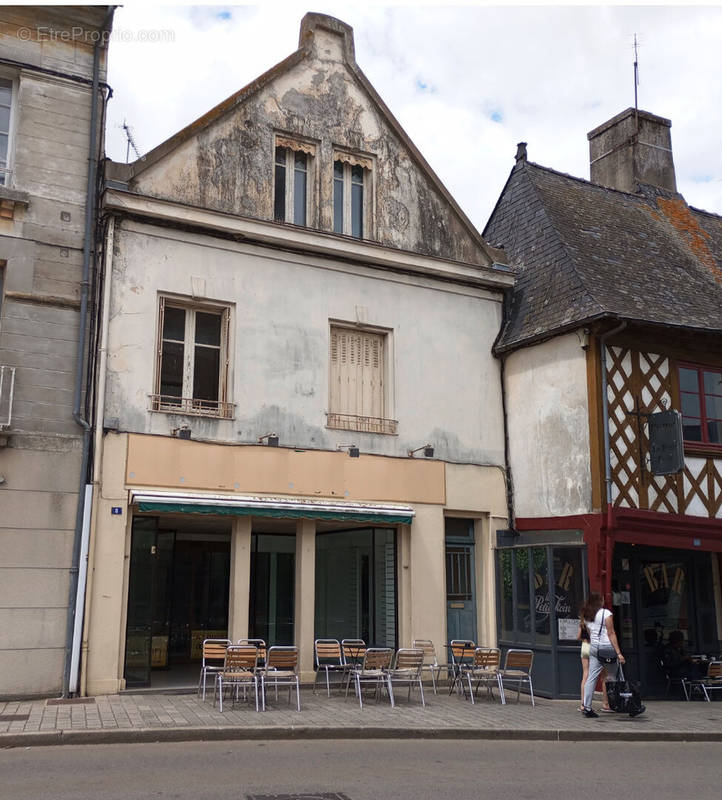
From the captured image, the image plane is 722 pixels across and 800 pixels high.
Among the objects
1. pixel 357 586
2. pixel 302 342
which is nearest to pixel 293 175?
pixel 302 342

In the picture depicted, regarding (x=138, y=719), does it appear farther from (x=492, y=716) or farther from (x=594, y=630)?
(x=594, y=630)

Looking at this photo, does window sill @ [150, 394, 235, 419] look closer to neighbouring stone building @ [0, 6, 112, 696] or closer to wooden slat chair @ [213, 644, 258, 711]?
neighbouring stone building @ [0, 6, 112, 696]

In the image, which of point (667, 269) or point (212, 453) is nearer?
point (212, 453)

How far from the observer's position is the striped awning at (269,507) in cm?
1149

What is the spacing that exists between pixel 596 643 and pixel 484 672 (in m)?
1.56

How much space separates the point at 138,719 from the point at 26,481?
347 centimetres

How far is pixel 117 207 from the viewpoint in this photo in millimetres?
11977

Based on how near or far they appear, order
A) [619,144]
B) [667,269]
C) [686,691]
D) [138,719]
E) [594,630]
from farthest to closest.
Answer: [619,144] → [667,269] → [686,691] → [594,630] → [138,719]

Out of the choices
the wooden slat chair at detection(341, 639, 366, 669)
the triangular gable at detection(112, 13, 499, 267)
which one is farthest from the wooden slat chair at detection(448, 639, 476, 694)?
the triangular gable at detection(112, 13, 499, 267)

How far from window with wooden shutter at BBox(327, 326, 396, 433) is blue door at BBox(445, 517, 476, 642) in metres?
2.02

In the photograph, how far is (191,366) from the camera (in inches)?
496

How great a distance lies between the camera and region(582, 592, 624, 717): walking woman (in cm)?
1095

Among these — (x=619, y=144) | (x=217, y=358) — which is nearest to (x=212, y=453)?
(x=217, y=358)

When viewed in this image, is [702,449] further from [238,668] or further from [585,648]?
[238,668]
